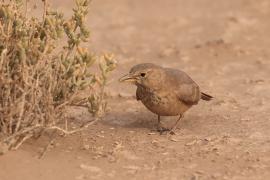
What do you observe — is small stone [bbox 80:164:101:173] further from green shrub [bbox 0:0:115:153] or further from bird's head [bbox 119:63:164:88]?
bird's head [bbox 119:63:164:88]

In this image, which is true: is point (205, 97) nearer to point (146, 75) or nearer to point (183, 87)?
point (183, 87)

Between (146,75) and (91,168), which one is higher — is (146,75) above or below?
above

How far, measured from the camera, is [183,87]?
715 centimetres

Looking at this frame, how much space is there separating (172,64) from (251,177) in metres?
4.00

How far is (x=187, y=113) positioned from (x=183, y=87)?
0.66 metres

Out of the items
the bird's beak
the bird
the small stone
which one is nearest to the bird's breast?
the bird

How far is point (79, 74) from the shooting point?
5.89 meters

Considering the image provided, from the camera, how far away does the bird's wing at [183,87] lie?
710cm

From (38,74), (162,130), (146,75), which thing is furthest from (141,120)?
(38,74)

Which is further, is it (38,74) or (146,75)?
(146,75)

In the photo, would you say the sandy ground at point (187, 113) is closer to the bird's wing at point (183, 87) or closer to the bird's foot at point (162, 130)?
the bird's foot at point (162, 130)

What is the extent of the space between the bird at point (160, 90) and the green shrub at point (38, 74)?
1.02 metres

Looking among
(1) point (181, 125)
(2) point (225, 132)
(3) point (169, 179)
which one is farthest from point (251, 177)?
(1) point (181, 125)

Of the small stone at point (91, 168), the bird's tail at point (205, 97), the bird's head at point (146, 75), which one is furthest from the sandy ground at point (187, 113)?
the bird's head at point (146, 75)
